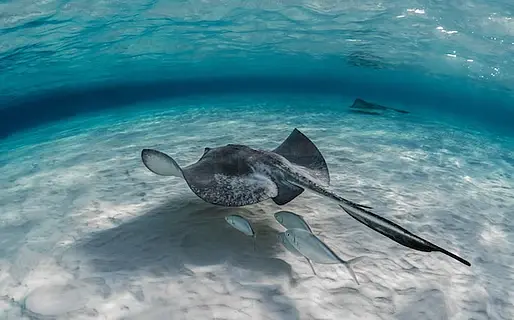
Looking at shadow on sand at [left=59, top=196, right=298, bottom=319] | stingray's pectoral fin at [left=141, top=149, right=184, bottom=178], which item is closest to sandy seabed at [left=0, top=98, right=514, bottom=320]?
shadow on sand at [left=59, top=196, right=298, bottom=319]

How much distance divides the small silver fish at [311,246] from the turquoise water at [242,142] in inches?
14.7

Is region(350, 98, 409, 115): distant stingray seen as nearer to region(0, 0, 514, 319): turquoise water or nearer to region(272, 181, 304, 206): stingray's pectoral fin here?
region(0, 0, 514, 319): turquoise water

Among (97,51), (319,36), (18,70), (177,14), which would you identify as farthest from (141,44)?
(319,36)

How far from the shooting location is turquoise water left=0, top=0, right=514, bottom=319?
2656 millimetres

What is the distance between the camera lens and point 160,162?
9.64ft

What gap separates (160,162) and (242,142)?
4.91 meters

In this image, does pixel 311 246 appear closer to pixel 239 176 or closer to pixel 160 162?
pixel 239 176

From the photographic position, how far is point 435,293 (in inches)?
110

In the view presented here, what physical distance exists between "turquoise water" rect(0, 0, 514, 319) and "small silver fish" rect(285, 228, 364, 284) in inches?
14.7

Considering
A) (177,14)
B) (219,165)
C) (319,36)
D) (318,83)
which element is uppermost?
(177,14)

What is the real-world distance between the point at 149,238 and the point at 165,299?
904mm

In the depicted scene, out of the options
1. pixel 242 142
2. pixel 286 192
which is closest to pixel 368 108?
pixel 242 142

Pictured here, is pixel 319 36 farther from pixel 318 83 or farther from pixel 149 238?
pixel 149 238

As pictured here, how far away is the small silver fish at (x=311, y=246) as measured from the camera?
7.67 ft
